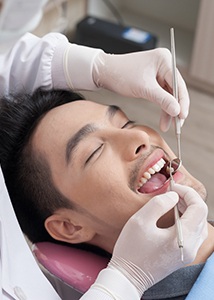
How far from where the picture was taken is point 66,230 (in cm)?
135

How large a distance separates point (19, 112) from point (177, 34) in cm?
244

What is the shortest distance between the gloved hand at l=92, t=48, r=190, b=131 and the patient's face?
0.13 metres

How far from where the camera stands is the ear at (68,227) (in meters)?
1.32

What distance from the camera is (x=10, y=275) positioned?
1171 millimetres

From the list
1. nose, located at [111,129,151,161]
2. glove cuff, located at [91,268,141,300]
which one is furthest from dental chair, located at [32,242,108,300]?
nose, located at [111,129,151,161]

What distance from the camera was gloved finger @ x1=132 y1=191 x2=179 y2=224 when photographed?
3.71 ft

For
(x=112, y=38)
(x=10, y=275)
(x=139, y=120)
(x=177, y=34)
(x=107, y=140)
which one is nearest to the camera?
(x=10, y=275)

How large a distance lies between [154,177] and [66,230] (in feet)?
0.90

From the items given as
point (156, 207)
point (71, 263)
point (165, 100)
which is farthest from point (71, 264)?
point (165, 100)

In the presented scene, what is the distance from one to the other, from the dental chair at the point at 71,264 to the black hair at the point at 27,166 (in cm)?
6

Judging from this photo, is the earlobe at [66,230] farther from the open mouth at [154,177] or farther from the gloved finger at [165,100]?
the gloved finger at [165,100]

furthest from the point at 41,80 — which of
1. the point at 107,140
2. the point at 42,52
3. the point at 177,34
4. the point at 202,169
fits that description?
the point at 177,34

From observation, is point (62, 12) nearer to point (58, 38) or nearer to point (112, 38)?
point (112, 38)

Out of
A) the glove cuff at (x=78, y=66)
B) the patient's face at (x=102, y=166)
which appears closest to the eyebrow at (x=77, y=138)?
the patient's face at (x=102, y=166)
